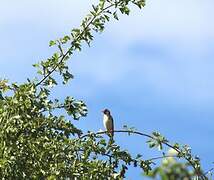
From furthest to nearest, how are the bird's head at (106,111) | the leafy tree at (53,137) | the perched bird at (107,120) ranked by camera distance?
the bird's head at (106,111) < the perched bird at (107,120) < the leafy tree at (53,137)

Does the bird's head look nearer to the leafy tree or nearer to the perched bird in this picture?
the perched bird

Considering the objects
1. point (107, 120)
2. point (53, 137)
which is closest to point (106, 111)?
point (107, 120)

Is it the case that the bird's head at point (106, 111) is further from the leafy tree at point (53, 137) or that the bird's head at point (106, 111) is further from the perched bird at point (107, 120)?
the leafy tree at point (53, 137)

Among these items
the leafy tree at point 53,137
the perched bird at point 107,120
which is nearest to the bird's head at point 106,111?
the perched bird at point 107,120

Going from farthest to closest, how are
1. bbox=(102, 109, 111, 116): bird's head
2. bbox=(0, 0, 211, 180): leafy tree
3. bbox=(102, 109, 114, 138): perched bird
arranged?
bbox=(102, 109, 111, 116): bird's head < bbox=(102, 109, 114, 138): perched bird < bbox=(0, 0, 211, 180): leafy tree

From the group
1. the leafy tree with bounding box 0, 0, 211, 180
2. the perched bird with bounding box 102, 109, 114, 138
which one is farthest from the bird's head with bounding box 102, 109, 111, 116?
the leafy tree with bounding box 0, 0, 211, 180

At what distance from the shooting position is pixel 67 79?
984 cm

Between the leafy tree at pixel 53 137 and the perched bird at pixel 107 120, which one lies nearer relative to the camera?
the leafy tree at pixel 53 137

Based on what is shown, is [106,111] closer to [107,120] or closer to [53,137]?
[107,120]

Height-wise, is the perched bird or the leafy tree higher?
the perched bird

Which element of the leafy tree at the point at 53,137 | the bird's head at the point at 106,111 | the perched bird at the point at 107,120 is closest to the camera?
the leafy tree at the point at 53,137

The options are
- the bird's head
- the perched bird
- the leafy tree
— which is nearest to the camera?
the leafy tree

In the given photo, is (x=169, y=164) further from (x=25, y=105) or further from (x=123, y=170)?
(x=123, y=170)

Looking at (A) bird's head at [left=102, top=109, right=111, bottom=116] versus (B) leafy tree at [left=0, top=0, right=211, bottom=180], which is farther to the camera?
(A) bird's head at [left=102, top=109, right=111, bottom=116]
